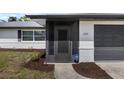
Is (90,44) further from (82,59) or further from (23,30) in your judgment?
(23,30)

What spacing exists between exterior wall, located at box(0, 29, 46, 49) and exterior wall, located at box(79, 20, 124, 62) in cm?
1200

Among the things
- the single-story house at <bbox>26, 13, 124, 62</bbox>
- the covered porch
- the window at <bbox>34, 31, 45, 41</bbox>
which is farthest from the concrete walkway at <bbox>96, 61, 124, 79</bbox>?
the window at <bbox>34, 31, 45, 41</bbox>

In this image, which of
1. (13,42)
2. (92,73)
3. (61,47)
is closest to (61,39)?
(61,47)

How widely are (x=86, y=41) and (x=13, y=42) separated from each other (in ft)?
45.5

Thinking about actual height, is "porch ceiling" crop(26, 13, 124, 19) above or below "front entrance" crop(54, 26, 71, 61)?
above

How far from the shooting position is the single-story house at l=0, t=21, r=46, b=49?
29641mm

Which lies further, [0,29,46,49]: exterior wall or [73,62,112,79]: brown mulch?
[0,29,46,49]: exterior wall

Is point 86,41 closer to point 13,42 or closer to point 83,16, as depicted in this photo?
point 83,16

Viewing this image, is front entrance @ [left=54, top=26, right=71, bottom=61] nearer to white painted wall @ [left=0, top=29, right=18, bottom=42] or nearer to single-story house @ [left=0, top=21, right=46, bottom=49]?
single-story house @ [left=0, top=21, right=46, bottom=49]

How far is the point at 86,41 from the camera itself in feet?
58.3

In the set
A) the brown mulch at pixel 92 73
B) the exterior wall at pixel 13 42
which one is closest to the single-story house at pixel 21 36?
the exterior wall at pixel 13 42

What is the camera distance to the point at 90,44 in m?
17.7

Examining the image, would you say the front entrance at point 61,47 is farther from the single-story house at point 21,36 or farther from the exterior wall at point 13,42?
the single-story house at point 21,36

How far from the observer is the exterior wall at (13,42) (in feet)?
96.7
